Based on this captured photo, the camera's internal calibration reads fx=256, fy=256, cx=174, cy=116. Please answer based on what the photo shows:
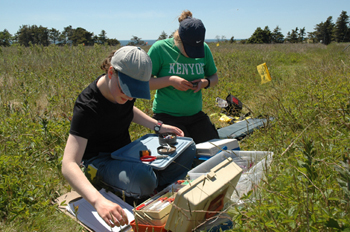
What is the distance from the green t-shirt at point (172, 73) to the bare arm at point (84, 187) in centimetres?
123

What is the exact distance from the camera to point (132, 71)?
1.67 metres

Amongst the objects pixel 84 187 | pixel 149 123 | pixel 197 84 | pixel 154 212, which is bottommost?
pixel 154 212

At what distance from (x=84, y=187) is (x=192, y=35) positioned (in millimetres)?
1792

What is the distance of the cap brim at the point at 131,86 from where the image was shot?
164 centimetres

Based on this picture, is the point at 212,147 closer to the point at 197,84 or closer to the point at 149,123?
the point at 149,123

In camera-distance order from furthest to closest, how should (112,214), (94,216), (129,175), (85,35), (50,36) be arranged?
(85,35) < (50,36) < (129,175) < (94,216) < (112,214)

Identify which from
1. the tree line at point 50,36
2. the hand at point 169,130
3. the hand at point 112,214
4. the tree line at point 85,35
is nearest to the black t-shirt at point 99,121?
the hand at point 169,130

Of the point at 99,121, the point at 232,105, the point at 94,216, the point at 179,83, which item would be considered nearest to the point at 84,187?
the point at 94,216

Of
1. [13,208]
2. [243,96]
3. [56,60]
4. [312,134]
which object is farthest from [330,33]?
[13,208]

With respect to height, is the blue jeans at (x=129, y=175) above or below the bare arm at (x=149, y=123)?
below

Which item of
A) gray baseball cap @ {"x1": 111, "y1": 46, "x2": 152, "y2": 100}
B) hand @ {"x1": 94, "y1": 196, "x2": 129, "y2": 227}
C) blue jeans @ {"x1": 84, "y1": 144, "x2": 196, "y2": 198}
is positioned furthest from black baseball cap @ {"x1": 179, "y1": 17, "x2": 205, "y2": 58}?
hand @ {"x1": 94, "y1": 196, "x2": 129, "y2": 227}

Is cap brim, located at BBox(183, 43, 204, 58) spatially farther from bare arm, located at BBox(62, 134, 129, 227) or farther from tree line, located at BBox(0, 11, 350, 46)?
tree line, located at BBox(0, 11, 350, 46)

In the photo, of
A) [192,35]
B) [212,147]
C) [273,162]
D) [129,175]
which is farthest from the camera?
[192,35]

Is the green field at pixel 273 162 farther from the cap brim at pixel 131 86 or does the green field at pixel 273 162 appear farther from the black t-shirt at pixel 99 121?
the cap brim at pixel 131 86
